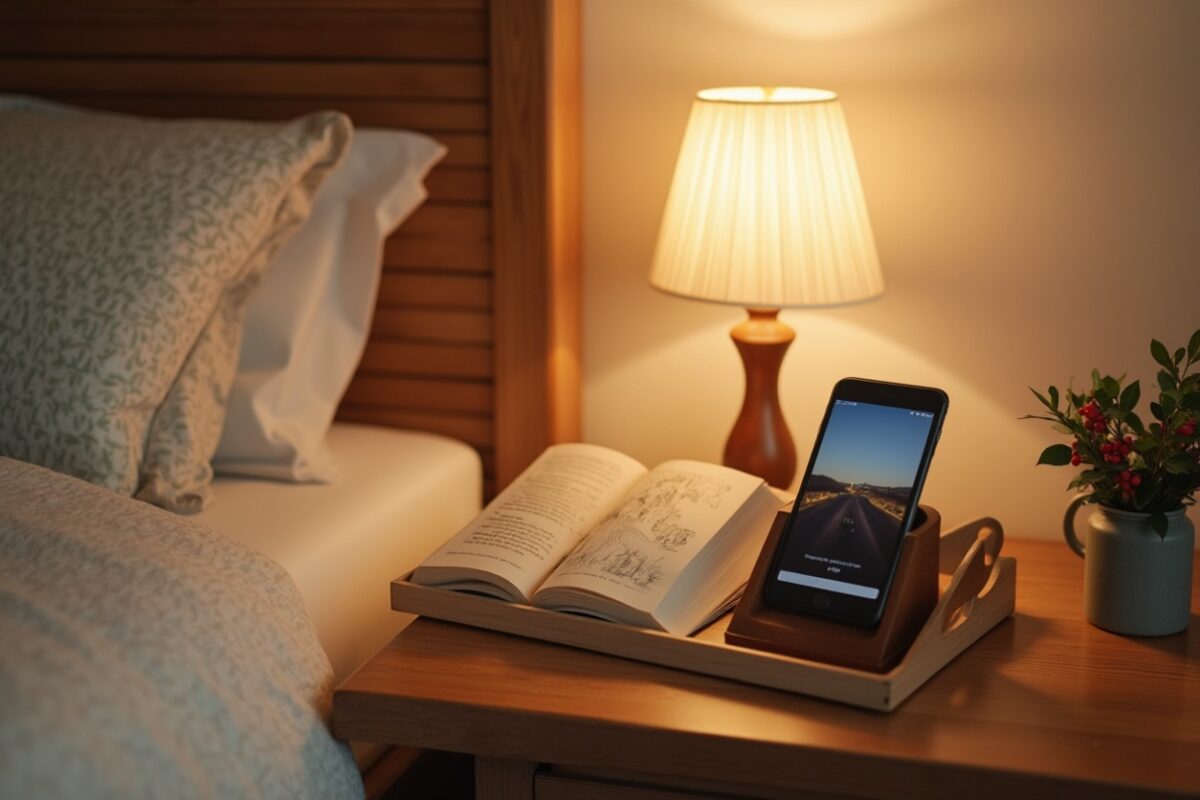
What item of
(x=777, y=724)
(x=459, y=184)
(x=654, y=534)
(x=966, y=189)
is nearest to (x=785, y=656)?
(x=777, y=724)

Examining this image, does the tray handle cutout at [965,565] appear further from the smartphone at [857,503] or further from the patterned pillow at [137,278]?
the patterned pillow at [137,278]

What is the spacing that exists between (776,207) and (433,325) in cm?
51

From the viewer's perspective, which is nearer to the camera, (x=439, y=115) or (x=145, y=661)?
(x=145, y=661)

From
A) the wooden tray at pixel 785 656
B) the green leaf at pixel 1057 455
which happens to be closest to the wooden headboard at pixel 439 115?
the wooden tray at pixel 785 656

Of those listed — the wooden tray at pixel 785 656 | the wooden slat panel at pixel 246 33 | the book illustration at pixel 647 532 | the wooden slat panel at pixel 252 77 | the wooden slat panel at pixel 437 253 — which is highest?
the wooden slat panel at pixel 246 33

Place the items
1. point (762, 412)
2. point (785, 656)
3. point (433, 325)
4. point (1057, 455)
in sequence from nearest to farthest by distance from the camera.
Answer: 1. point (785, 656)
2. point (1057, 455)
3. point (762, 412)
4. point (433, 325)

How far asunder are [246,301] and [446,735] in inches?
22.9

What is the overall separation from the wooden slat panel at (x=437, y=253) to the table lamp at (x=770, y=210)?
318 mm

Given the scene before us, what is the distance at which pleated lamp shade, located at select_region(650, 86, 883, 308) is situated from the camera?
1283 mm

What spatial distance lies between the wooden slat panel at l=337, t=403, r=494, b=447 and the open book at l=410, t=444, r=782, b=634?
0.34 metres

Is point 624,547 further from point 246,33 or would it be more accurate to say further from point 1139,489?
point 246,33

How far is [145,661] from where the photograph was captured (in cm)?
88

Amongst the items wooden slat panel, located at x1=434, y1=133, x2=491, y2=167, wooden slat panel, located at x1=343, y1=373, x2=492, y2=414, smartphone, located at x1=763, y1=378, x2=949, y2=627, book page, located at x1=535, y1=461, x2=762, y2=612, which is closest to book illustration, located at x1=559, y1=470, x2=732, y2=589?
book page, located at x1=535, y1=461, x2=762, y2=612

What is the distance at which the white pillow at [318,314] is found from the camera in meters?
1.39
